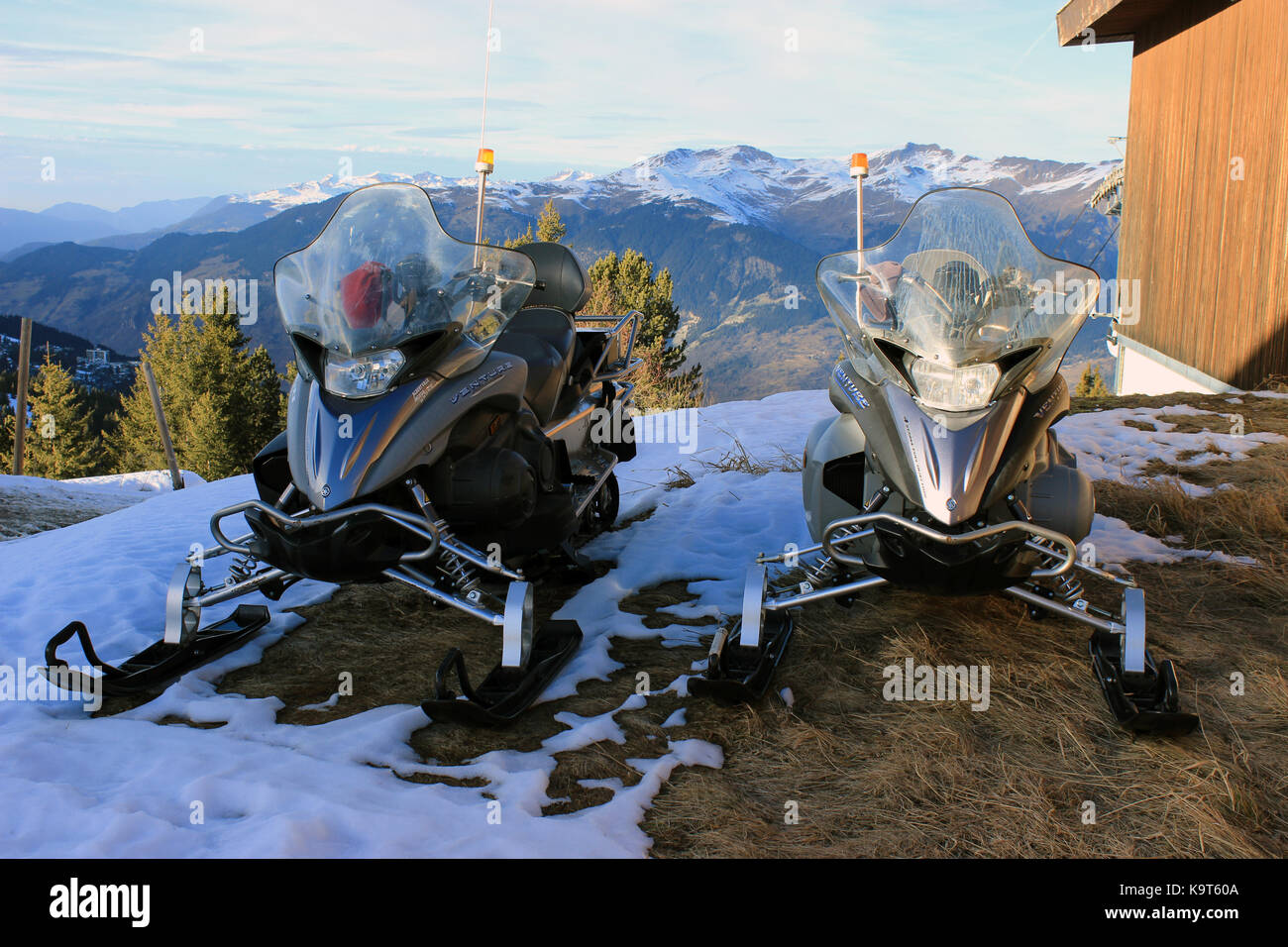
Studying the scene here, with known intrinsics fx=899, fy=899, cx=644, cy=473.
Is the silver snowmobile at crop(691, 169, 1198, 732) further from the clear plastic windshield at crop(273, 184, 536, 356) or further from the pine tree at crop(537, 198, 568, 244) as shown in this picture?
the pine tree at crop(537, 198, 568, 244)

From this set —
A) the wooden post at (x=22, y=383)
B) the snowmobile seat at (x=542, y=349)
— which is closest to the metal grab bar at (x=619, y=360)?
the snowmobile seat at (x=542, y=349)

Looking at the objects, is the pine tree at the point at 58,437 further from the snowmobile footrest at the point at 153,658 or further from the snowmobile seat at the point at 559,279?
the snowmobile footrest at the point at 153,658

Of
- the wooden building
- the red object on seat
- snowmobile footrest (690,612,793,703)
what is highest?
the wooden building

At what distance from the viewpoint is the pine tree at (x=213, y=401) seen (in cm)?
4147

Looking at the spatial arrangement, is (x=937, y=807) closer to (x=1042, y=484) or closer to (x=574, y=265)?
(x=1042, y=484)

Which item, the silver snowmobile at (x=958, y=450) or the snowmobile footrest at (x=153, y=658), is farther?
the snowmobile footrest at (x=153, y=658)

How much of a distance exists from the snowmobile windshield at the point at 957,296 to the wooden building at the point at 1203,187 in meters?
7.30

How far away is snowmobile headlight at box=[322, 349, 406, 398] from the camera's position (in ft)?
10.5

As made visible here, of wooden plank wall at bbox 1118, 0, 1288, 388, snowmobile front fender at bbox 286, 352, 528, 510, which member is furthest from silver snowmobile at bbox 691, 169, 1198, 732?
wooden plank wall at bbox 1118, 0, 1288, 388

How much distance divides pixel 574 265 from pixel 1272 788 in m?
4.00

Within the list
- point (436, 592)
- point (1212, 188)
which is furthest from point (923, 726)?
point (1212, 188)

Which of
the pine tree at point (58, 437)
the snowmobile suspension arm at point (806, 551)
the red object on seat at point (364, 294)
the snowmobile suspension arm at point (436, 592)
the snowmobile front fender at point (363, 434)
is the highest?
the red object on seat at point (364, 294)

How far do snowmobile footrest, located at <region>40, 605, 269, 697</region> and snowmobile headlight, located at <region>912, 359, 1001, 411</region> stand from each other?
9.52ft

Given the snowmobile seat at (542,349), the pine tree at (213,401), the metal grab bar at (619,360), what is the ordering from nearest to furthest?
the snowmobile seat at (542,349) → the metal grab bar at (619,360) → the pine tree at (213,401)
